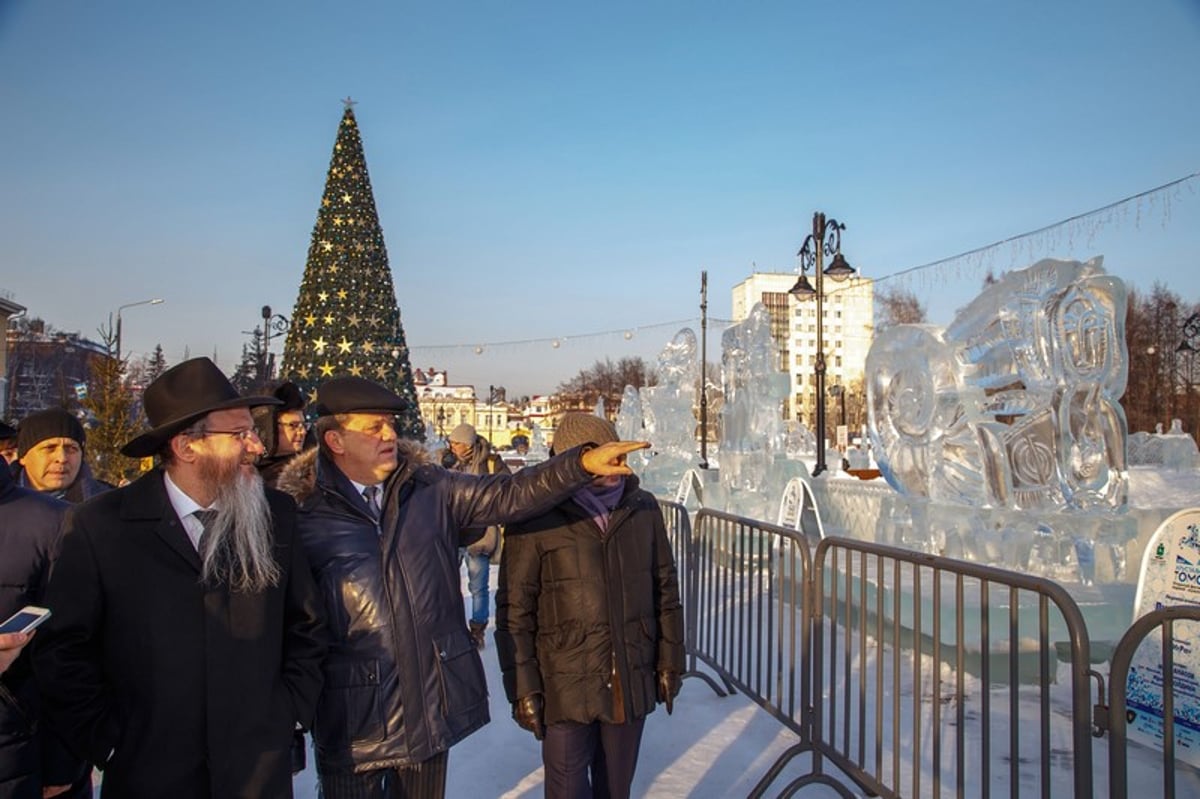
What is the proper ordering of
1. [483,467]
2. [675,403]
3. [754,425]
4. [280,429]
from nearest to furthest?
1. [280,429]
2. [483,467]
3. [754,425]
4. [675,403]

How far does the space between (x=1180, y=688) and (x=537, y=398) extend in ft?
462

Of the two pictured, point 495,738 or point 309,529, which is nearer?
point 309,529

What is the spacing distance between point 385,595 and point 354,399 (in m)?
0.69

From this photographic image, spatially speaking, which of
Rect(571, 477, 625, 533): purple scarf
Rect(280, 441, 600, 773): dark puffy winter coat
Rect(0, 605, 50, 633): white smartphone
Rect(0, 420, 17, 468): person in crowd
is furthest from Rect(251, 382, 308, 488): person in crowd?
Rect(0, 605, 50, 633): white smartphone

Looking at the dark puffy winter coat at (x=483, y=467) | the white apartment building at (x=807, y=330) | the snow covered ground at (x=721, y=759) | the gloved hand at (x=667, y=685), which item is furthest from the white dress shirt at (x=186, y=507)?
the white apartment building at (x=807, y=330)

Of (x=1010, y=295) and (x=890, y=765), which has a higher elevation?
(x=1010, y=295)

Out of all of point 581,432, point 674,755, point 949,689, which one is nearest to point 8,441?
point 581,432

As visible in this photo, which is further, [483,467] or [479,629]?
[483,467]

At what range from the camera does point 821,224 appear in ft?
53.2

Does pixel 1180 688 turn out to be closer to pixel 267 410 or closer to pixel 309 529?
pixel 309 529

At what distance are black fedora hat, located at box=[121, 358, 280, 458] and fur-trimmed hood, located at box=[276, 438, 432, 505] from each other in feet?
1.55

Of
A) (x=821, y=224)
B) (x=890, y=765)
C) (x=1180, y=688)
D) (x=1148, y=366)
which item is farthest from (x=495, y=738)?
(x=1148, y=366)

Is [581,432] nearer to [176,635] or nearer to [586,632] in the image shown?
[586,632]

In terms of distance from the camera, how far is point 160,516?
229 centimetres
